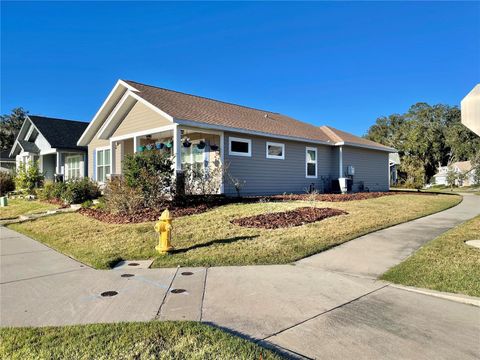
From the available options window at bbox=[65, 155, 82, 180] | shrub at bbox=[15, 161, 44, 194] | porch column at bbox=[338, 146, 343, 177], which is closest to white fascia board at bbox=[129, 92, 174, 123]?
shrub at bbox=[15, 161, 44, 194]

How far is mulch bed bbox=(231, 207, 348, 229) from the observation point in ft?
28.1

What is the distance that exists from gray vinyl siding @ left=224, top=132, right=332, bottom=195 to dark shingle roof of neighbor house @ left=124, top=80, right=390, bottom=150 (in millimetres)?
537

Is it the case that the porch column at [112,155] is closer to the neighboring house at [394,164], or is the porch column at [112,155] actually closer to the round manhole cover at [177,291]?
the round manhole cover at [177,291]

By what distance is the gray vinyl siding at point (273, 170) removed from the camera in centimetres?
1437

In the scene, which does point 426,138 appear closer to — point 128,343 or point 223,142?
point 223,142

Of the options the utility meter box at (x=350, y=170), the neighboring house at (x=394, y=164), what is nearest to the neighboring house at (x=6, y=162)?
the utility meter box at (x=350, y=170)

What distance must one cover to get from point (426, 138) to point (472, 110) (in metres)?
54.2

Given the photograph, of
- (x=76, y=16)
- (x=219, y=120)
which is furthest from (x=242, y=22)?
(x=76, y=16)

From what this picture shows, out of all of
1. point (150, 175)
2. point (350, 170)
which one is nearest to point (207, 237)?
point (150, 175)

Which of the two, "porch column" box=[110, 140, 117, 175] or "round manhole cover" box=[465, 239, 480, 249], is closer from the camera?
"round manhole cover" box=[465, 239, 480, 249]

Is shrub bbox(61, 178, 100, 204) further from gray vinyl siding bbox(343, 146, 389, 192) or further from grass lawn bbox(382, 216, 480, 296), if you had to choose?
gray vinyl siding bbox(343, 146, 389, 192)

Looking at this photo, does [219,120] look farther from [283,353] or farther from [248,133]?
[283,353]

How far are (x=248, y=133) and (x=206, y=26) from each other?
18.2 feet

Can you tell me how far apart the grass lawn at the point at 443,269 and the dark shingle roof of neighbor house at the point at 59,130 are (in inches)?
876
